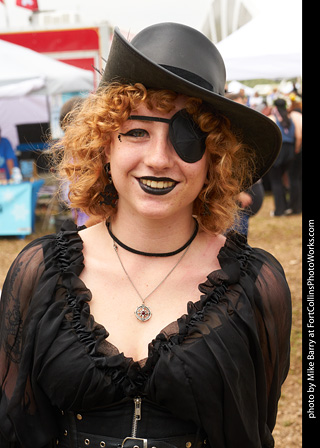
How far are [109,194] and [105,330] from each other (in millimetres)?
521

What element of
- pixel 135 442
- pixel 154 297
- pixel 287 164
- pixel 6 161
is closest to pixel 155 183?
pixel 154 297

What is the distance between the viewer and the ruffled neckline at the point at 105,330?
5.75ft

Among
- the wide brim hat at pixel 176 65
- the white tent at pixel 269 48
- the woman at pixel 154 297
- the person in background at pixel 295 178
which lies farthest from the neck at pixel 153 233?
the person in background at pixel 295 178

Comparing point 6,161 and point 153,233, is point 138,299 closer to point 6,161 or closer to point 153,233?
point 153,233

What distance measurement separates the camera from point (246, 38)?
6844 mm

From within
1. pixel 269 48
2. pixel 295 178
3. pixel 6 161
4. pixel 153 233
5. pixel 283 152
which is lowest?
pixel 295 178

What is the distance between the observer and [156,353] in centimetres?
176

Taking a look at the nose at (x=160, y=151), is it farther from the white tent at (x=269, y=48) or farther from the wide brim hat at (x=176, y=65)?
the white tent at (x=269, y=48)

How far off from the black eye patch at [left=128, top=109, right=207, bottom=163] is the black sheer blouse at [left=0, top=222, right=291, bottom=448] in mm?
401

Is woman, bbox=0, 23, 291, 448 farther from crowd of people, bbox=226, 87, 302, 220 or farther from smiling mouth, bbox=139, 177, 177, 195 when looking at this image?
crowd of people, bbox=226, 87, 302, 220

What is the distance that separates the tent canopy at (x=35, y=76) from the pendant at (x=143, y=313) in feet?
22.1
